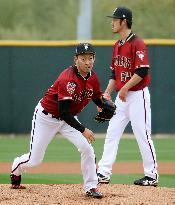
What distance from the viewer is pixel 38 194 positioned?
821 centimetres

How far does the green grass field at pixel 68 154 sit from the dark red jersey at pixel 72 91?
1659 mm

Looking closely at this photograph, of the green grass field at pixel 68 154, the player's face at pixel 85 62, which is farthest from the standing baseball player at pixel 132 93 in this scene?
the player's face at pixel 85 62

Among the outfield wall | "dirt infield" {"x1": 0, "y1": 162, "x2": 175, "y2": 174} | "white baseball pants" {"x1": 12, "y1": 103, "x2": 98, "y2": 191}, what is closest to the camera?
"white baseball pants" {"x1": 12, "y1": 103, "x2": 98, "y2": 191}

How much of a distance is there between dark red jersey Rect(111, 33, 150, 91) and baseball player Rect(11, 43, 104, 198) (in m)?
0.88

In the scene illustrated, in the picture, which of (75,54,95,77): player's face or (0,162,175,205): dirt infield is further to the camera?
(75,54,95,77): player's face

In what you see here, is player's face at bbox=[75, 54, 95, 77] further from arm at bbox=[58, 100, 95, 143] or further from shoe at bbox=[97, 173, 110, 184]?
shoe at bbox=[97, 173, 110, 184]

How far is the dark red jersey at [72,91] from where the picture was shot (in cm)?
786

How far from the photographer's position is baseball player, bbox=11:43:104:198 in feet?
25.7

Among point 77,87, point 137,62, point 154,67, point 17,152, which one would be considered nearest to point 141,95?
point 137,62

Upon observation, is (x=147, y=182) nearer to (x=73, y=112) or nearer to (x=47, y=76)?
(x=73, y=112)

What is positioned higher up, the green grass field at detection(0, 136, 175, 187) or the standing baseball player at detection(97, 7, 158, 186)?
the standing baseball player at detection(97, 7, 158, 186)

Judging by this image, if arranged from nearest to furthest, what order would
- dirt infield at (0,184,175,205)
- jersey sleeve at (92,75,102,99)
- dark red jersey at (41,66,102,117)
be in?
dirt infield at (0,184,175,205), dark red jersey at (41,66,102,117), jersey sleeve at (92,75,102,99)

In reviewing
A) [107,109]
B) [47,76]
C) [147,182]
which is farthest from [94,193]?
[47,76]

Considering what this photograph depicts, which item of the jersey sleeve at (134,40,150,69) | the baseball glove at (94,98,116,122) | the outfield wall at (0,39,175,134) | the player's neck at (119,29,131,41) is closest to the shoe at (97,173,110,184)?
the baseball glove at (94,98,116,122)
